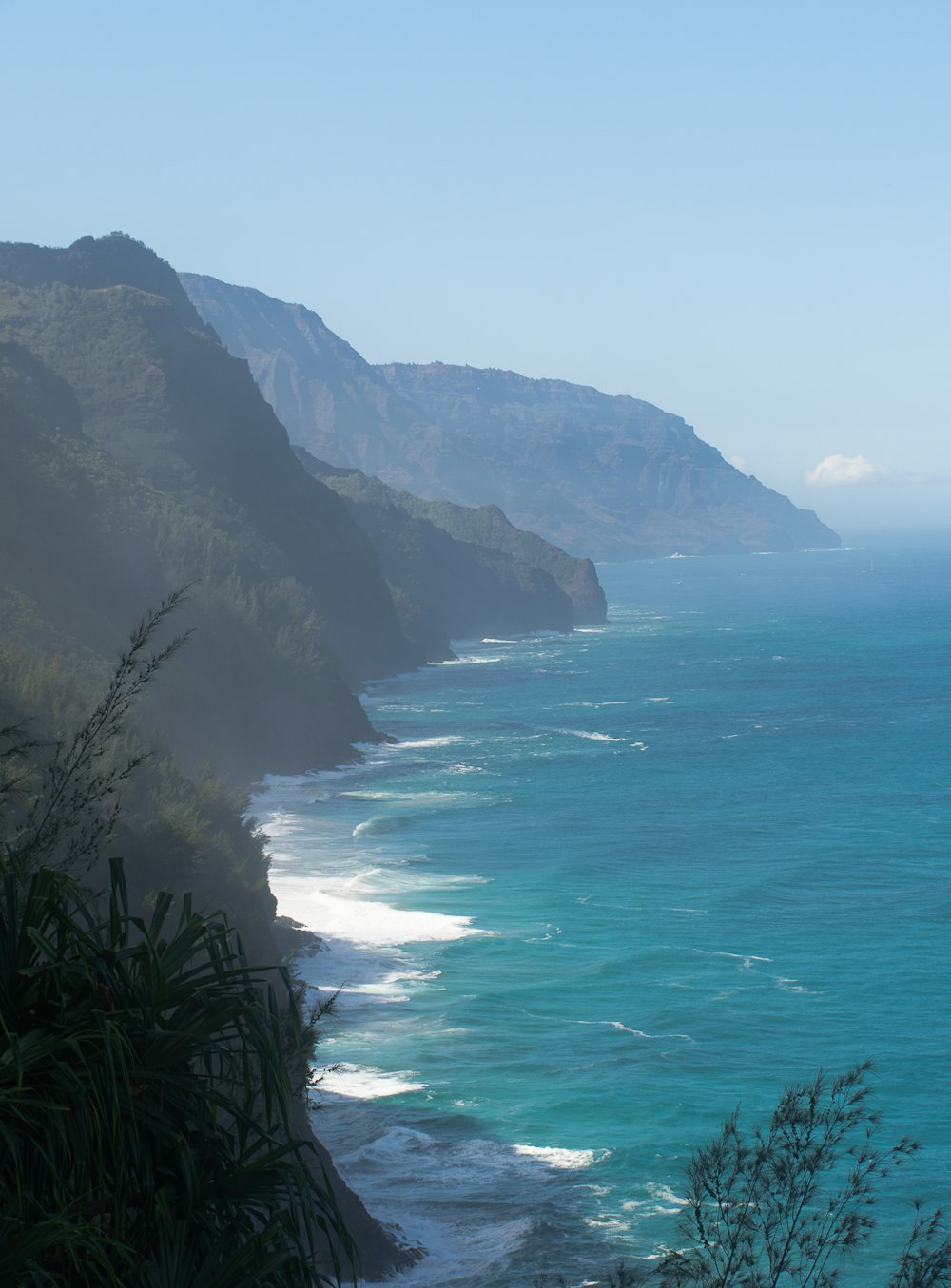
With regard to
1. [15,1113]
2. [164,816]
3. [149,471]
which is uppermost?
[149,471]

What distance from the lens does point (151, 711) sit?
6862 cm

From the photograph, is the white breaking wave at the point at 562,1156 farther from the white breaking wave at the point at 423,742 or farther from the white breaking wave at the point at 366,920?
the white breaking wave at the point at 423,742

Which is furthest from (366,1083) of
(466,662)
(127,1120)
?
(466,662)

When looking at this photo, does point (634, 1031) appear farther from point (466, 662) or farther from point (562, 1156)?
point (466, 662)

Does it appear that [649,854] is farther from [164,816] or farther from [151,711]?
[164,816]

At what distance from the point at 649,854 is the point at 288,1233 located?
58.3 metres

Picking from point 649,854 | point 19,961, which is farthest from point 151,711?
point 19,961

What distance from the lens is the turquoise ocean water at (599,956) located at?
3300cm

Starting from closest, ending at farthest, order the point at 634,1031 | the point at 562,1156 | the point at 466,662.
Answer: the point at 562,1156
the point at 634,1031
the point at 466,662

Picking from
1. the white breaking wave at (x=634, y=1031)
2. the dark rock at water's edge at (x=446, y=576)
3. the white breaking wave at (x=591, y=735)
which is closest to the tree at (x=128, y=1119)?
the white breaking wave at (x=634, y=1031)

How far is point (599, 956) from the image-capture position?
49.4m

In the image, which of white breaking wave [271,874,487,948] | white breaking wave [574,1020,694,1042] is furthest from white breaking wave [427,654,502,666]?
white breaking wave [574,1020,694,1042]

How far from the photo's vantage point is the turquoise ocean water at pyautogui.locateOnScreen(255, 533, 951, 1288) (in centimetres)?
3300

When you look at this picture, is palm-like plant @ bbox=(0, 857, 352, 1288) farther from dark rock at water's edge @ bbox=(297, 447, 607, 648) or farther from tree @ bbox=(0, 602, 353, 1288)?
dark rock at water's edge @ bbox=(297, 447, 607, 648)
